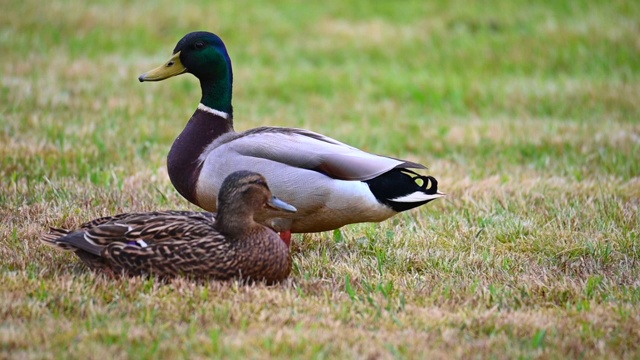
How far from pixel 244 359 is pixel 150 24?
9.69m

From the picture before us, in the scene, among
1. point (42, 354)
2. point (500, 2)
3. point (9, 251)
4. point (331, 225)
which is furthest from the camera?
point (500, 2)

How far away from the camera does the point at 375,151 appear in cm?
788

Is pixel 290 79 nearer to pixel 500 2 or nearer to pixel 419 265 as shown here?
pixel 500 2

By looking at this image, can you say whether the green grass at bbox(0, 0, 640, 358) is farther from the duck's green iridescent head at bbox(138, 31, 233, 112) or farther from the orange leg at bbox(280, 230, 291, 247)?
the duck's green iridescent head at bbox(138, 31, 233, 112)

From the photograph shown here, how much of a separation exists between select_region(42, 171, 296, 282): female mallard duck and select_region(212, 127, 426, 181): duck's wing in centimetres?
48

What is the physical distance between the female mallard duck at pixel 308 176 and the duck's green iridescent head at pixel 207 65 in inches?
15.2

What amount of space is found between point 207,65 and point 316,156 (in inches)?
40.5

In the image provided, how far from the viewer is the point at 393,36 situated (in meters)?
12.1

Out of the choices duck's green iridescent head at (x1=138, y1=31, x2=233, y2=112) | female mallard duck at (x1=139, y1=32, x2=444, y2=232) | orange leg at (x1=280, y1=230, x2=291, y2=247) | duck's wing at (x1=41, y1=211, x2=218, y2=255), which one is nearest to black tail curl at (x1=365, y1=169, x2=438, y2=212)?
female mallard duck at (x1=139, y1=32, x2=444, y2=232)

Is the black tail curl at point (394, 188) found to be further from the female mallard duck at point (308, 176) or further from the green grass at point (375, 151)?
the green grass at point (375, 151)

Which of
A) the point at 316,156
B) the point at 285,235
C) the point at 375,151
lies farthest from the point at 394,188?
the point at 375,151

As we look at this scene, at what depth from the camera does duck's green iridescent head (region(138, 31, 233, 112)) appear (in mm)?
5324

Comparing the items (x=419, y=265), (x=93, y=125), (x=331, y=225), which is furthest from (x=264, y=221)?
(x=93, y=125)

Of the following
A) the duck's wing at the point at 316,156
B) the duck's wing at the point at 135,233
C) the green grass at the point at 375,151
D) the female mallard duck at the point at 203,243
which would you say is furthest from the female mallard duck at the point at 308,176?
Result: the duck's wing at the point at 135,233
